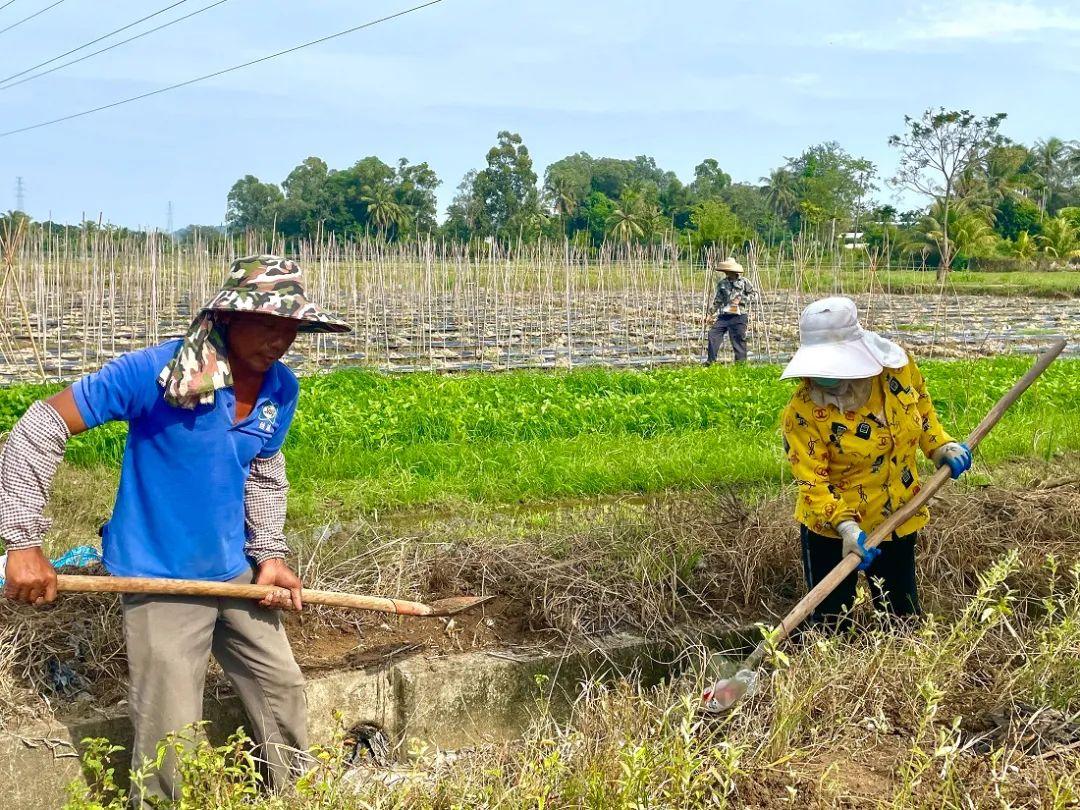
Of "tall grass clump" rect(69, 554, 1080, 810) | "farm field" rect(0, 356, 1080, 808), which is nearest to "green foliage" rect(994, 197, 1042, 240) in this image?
"farm field" rect(0, 356, 1080, 808)

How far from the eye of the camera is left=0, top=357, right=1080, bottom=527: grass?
6824 millimetres

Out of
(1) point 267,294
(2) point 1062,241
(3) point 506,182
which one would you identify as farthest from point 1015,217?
(1) point 267,294

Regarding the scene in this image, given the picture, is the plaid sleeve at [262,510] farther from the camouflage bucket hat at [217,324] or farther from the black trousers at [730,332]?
the black trousers at [730,332]

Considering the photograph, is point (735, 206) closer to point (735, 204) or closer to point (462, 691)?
point (735, 204)

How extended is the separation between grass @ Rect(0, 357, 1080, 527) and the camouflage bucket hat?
3.57 meters

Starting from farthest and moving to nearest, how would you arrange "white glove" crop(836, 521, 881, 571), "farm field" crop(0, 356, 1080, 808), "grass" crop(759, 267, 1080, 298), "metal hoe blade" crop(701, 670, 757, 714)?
"grass" crop(759, 267, 1080, 298) → "white glove" crop(836, 521, 881, 571) → "metal hoe blade" crop(701, 670, 757, 714) → "farm field" crop(0, 356, 1080, 808)

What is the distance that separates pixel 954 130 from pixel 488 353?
109ft

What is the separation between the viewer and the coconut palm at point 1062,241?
126 ft

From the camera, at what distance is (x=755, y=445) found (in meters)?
7.76

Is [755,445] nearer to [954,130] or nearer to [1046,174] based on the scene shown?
[954,130]

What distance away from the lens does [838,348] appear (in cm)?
322

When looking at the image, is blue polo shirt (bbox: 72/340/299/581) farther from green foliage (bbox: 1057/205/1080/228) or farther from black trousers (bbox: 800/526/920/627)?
green foliage (bbox: 1057/205/1080/228)

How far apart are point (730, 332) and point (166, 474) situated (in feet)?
38.4

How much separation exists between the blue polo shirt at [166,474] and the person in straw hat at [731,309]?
11.1 meters
